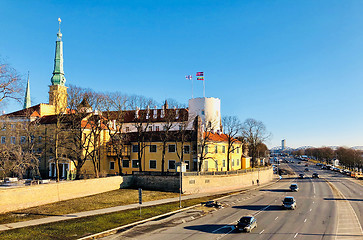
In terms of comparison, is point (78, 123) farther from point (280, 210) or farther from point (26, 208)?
point (280, 210)

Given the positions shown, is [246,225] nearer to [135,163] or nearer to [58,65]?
[135,163]

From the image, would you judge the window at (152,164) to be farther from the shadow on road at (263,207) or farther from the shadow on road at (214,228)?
the shadow on road at (214,228)

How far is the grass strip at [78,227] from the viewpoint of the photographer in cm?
2541

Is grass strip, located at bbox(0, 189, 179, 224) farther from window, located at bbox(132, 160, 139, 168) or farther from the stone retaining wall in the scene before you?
window, located at bbox(132, 160, 139, 168)

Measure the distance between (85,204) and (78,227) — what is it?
11.4 metres

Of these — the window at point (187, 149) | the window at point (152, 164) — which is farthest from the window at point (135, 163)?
the window at point (187, 149)

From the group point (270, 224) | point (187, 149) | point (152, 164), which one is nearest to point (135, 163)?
point (152, 164)

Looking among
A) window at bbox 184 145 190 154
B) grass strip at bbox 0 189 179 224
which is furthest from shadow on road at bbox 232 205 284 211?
window at bbox 184 145 190 154

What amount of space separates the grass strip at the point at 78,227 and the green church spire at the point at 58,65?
5797 centimetres

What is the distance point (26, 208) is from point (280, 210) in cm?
3352

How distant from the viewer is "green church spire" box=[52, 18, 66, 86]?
7981 centimetres

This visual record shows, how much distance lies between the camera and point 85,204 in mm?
39219

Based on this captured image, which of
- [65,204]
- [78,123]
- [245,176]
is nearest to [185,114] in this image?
[245,176]

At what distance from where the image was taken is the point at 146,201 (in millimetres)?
43938
